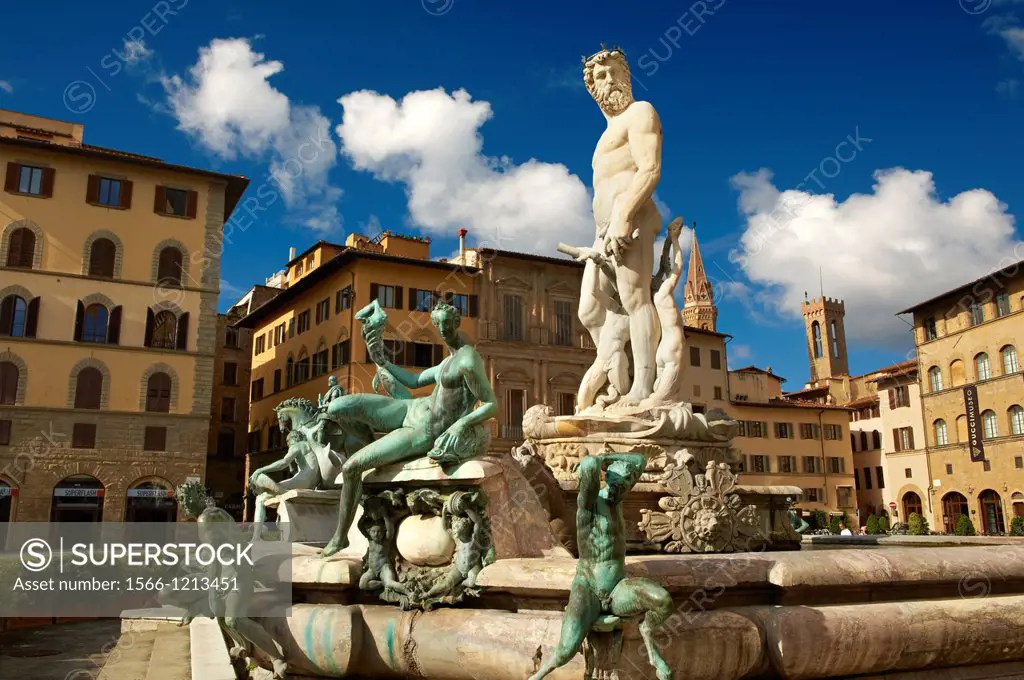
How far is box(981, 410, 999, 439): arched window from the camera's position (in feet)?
152

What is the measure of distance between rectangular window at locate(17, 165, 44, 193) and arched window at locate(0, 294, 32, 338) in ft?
14.5

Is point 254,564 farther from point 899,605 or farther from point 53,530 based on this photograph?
point 53,530

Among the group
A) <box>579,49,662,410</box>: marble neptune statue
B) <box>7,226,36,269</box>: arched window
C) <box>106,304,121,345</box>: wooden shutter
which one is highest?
<box>7,226,36,269</box>: arched window

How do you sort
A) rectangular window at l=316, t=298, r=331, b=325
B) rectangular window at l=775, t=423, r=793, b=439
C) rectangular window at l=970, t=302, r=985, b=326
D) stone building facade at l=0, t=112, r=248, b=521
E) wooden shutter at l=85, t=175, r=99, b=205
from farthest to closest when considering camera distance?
rectangular window at l=775, t=423, r=793, b=439 < rectangular window at l=970, t=302, r=985, b=326 < rectangular window at l=316, t=298, r=331, b=325 < wooden shutter at l=85, t=175, r=99, b=205 < stone building facade at l=0, t=112, r=248, b=521

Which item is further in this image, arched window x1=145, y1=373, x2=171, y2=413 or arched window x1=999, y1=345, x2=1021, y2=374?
arched window x1=999, y1=345, x2=1021, y2=374

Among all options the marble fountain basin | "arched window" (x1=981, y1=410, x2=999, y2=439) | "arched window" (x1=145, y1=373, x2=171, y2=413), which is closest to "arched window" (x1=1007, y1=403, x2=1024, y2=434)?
"arched window" (x1=981, y1=410, x2=999, y2=439)

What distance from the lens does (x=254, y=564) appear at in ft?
15.5

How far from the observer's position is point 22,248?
112ft

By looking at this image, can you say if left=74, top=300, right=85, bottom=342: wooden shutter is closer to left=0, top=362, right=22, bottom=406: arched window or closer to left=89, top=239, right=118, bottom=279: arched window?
left=89, top=239, right=118, bottom=279: arched window

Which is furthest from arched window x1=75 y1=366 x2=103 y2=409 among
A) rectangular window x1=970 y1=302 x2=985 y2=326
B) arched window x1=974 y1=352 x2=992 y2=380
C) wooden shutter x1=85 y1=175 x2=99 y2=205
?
rectangular window x1=970 y1=302 x2=985 y2=326

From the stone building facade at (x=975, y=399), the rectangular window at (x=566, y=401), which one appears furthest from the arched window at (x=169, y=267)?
the stone building facade at (x=975, y=399)

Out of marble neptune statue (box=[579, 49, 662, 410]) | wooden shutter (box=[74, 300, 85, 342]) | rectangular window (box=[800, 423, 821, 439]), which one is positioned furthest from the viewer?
rectangular window (box=[800, 423, 821, 439])

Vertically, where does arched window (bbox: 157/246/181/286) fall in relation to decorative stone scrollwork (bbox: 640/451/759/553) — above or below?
above

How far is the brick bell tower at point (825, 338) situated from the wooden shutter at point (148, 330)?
93.6 m
